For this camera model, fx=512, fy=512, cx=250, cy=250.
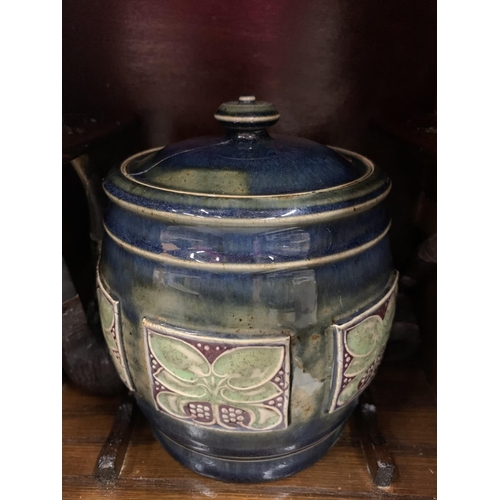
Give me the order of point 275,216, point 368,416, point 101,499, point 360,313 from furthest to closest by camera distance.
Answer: point 368,416, point 101,499, point 360,313, point 275,216

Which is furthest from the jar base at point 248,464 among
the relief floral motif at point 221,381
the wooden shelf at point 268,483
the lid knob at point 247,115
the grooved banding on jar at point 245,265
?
the lid knob at point 247,115

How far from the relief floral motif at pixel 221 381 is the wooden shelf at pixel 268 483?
0.64 ft

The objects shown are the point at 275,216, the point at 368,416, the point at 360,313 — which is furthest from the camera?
the point at 368,416

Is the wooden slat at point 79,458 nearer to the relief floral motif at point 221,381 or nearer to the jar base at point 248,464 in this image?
the jar base at point 248,464

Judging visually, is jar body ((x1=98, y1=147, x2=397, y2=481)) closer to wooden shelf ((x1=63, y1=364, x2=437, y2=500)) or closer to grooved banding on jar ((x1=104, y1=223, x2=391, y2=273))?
grooved banding on jar ((x1=104, y1=223, x2=391, y2=273))

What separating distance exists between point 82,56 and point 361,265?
74cm

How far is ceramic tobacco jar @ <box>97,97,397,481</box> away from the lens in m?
0.68

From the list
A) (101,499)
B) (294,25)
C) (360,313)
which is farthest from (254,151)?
(101,499)

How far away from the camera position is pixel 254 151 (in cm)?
78

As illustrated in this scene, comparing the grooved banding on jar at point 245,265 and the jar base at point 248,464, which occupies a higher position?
the grooved banding on jar at point 245,265

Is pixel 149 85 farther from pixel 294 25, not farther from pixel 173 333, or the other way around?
pixel 173 333

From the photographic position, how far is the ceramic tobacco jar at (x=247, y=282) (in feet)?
2.22

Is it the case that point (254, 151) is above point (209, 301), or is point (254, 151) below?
above

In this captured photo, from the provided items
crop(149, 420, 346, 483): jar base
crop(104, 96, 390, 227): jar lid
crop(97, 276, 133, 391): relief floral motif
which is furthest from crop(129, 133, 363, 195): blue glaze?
crop(149, 420, 346, 483): jar base
